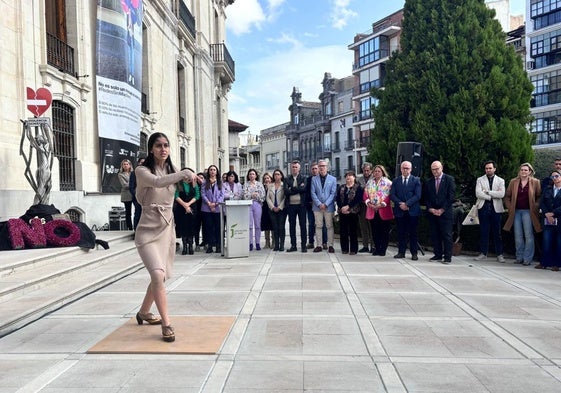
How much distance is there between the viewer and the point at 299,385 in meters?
3.80

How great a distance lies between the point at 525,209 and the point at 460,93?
454 centimetres

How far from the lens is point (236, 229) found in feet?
35.8

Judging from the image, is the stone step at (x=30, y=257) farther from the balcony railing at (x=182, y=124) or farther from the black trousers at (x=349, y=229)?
the balcony railing at (x=182, y=124)

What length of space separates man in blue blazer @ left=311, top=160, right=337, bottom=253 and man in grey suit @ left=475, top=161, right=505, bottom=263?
10.3 feet

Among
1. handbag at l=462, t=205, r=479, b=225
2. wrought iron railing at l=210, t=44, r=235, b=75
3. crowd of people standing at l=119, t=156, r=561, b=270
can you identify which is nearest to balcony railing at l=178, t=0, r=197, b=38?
wrought iron railing at l=210, t=44, r=235, b=75

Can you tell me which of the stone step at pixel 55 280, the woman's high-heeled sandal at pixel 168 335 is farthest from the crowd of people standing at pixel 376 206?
the woman's high-heeled sandal at pixel 168 335

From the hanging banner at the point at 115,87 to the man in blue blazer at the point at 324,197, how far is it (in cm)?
793

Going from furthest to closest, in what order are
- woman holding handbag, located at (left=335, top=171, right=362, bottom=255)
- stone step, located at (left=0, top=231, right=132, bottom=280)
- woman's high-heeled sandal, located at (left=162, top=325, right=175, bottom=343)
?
1. woman holding handbag, located at (left=335, top=171, right=362, bottom=255)
2. stone step, located at (left=0, top=231, right=132, bottom=280)
3. woman's high-heeled sandal, located at (left=162, top=325, right=175, bottom=343)

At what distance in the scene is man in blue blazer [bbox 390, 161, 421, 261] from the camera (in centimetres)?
1061

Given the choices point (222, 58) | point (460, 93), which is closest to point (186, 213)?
point (460, 93)

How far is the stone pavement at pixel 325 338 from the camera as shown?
390 cm

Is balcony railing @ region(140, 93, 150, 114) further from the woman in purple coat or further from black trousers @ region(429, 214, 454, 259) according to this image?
black trousers @ region(429, 214, 454, 259)

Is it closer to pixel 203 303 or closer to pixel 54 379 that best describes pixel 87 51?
pixel 203 303

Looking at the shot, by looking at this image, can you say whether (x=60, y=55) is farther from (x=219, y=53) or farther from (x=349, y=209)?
(x=219, y=53)
